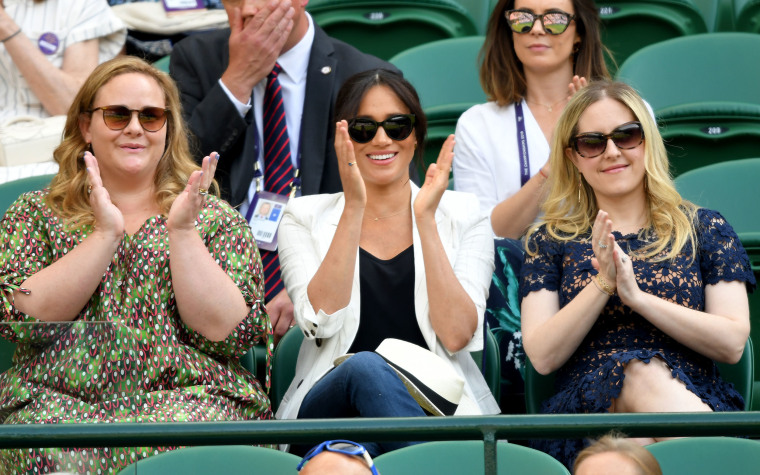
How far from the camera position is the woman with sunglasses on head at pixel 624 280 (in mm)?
3014

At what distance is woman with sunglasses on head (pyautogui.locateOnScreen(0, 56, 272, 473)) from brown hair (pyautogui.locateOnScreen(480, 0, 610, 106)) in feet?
4.08

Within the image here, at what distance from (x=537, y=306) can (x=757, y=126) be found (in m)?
1.60

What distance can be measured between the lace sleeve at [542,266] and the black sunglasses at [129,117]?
3.62ft

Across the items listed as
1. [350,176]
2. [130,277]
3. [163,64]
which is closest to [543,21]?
[350,176]

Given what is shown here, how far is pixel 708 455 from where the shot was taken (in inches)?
102

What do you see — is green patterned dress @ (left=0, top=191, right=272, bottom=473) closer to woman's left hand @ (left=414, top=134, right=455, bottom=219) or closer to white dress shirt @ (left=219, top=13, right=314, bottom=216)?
woman's left hand @ (left=414, top=134, right=455, bottom=219)

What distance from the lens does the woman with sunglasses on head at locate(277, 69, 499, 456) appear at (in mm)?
3182

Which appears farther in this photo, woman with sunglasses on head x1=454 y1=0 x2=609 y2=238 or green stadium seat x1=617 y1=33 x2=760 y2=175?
green stadium seat x1=617 y1=33 x2=760 y2=175

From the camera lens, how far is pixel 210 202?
3381 mm

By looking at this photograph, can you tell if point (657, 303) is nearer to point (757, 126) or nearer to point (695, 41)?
point (757, 126)

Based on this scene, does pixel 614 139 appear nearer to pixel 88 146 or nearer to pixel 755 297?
pixel 755 297

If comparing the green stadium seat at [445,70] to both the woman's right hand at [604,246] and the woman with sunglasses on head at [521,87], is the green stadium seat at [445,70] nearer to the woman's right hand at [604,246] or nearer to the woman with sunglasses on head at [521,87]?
the woman with sunglasses on head at [521,87]

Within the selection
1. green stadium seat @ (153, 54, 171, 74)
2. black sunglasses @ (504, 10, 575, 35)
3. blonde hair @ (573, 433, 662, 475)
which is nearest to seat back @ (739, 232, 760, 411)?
black sunglasses @ (504, 10, 575, 35)

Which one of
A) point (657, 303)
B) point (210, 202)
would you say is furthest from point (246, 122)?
point (657, 303)
